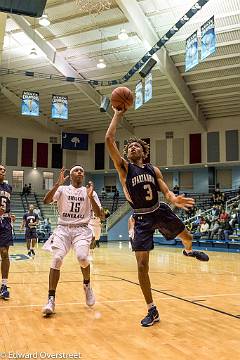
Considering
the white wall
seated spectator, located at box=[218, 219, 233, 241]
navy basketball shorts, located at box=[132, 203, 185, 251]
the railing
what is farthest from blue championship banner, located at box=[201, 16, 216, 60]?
the white wall

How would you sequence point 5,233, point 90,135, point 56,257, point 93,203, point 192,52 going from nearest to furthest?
point 56,257, point 93,203, point 5,233, point 192,52, point 90,135

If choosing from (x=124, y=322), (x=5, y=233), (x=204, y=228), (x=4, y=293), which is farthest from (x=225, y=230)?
(x=124, y=322)

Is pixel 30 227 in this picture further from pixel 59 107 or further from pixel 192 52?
pixel 59 107

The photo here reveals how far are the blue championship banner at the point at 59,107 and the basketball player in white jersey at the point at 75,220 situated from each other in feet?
48.7

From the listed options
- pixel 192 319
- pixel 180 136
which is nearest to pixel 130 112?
pixel 180 136

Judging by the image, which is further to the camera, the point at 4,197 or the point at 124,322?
the point at 4,197

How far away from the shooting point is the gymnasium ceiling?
16.9 metres

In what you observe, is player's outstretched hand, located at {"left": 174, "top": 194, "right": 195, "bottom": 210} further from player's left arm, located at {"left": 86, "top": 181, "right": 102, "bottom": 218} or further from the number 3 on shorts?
player's left arm, located at {"left": 86, "top": 181, "right": 102, "bottom": 218}

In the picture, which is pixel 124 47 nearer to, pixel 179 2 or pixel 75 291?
pixel 179 2

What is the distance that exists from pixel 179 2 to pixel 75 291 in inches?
523

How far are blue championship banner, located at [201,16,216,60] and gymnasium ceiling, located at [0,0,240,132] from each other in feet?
14.1

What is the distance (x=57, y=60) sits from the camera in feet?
68.9

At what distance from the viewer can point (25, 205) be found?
29.0 metres

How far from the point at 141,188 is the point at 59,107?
15944 mm
